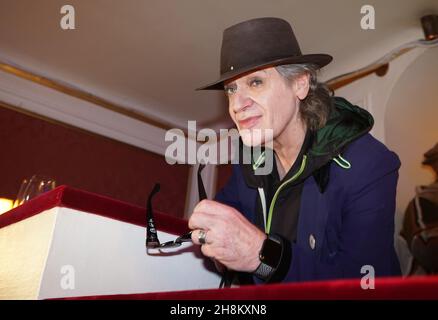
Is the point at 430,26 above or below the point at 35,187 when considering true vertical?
above

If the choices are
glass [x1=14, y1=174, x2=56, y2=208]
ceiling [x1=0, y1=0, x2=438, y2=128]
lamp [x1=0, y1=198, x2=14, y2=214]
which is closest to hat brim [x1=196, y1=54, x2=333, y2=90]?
glass [x1=14, y1=174, x2=56, y2=208]

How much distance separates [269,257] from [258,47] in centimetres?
64

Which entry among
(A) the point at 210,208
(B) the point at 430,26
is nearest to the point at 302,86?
(A) the point at 210,208

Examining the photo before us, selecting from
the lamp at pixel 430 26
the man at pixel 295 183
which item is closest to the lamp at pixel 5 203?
the man at pixel 295 183

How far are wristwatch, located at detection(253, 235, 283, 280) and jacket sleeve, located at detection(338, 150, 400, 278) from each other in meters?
→ 0.18

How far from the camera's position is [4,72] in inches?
114

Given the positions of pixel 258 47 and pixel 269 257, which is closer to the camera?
pixel 269 257

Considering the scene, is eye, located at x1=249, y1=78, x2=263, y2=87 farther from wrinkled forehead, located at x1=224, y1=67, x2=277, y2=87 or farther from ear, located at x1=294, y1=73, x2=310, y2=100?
ear, located at x1=294, y1=73, x2=310, y2=100

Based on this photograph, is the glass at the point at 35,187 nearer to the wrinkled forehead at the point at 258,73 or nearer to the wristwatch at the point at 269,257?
the wrinkled forehead at the point at 258,73

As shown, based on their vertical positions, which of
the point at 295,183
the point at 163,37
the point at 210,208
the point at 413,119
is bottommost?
the point at 210,208

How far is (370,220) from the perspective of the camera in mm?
933

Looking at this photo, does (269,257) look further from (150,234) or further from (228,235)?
(150,234)

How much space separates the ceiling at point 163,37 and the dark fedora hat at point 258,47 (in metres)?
1.15
